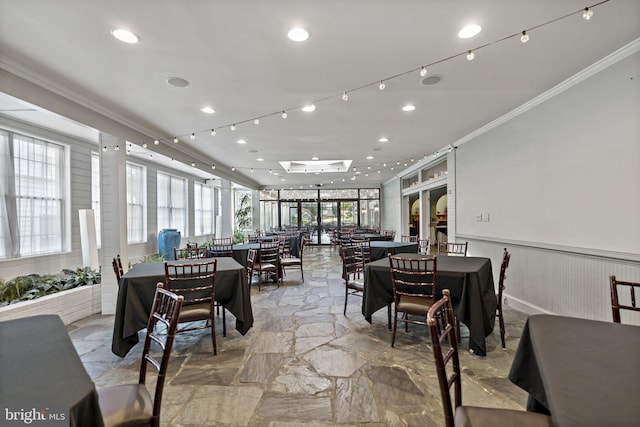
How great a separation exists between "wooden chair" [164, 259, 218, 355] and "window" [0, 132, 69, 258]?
3.35 m

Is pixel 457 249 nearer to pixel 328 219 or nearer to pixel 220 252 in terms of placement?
pixel 220 252

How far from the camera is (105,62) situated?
9.14 feet

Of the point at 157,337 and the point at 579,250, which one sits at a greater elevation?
the point at 579,250

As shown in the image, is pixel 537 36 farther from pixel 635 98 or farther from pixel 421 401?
pixel 421 401

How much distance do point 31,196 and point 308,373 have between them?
212 inches

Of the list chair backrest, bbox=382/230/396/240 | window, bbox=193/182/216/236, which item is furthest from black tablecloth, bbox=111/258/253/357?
window, bbox=193/182/216/236

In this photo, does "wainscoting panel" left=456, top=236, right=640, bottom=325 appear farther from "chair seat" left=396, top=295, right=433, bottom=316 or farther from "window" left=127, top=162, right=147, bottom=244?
"window" left=127, top=162, right=147, bottom=244

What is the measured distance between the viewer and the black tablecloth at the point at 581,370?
873 millimetres

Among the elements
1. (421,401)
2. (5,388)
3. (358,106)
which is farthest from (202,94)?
(421,401)

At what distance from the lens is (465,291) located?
287 cm

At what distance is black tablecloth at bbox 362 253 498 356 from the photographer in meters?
2.78

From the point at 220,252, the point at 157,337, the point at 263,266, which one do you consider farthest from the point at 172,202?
the point at 157,337

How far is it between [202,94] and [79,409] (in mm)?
3365

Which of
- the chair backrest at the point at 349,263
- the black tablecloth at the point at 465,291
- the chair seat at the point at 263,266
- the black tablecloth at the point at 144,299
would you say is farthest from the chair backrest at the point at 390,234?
the black tablecloth at the point at 144,299
